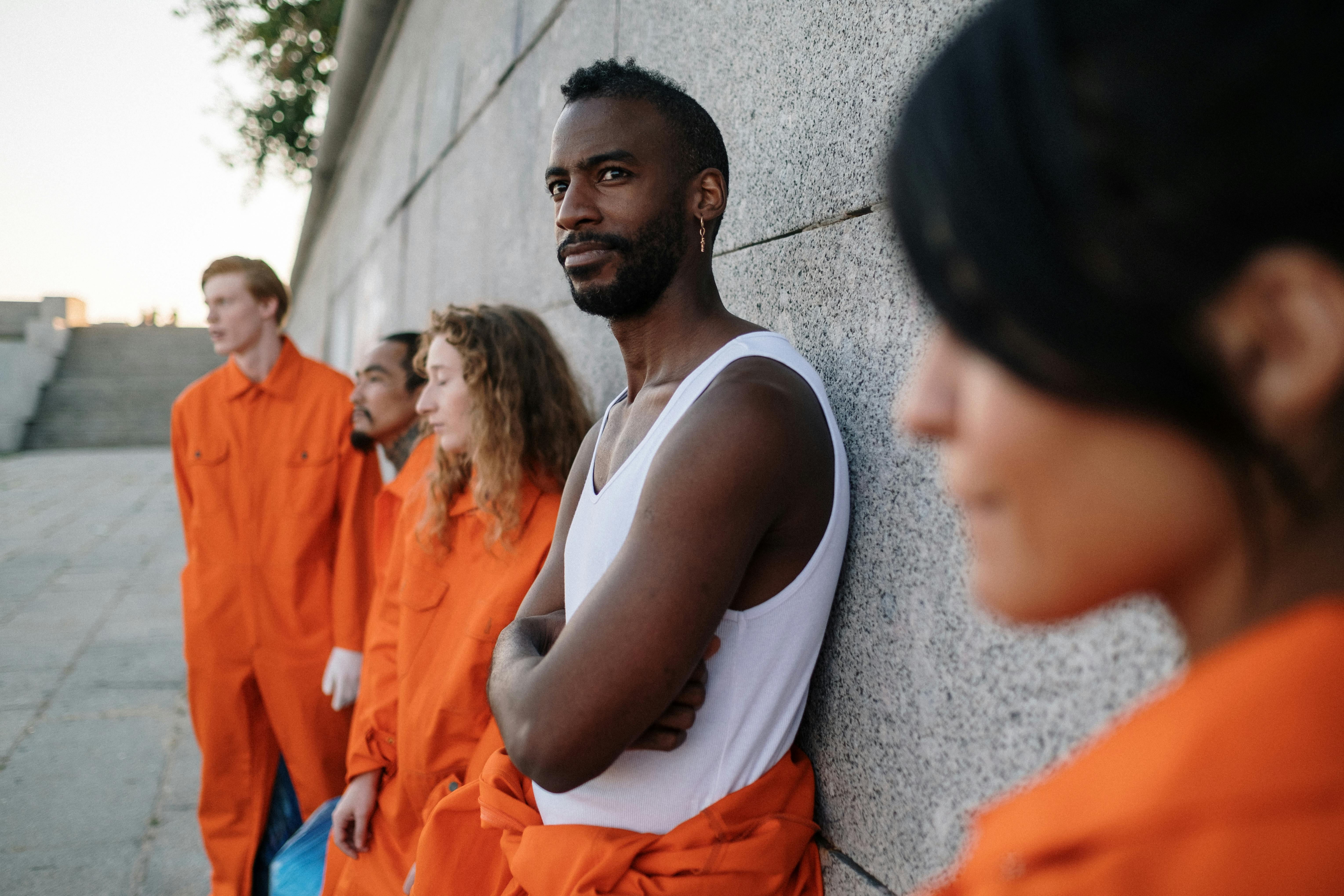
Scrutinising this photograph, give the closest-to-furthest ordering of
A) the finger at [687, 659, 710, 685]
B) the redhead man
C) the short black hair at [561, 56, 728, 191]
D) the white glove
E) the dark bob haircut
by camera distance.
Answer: the dark bob haircut → the finger at [687, 659, 710, 685] → the short black hair at [561, 56, 728, 191] → the white glove → the redhead man

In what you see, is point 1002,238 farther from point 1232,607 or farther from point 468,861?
point 468,861

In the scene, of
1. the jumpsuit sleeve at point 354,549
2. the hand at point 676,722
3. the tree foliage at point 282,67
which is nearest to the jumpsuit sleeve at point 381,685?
the jumpsuit sleeve at point 354,549

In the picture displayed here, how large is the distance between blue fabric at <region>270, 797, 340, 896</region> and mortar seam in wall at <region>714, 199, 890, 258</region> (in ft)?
7.22

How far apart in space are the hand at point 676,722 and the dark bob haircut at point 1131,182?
1035 mm

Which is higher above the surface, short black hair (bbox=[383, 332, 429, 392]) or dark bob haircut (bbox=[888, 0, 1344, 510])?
dark bob haircut (bbox=[888, 0, 1344, 510])

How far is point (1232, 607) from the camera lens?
1.88 feet

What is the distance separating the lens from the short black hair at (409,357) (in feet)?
12.9

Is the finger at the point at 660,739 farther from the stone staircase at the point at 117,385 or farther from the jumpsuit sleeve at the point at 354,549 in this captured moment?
the stone staircase at the point at 117,385

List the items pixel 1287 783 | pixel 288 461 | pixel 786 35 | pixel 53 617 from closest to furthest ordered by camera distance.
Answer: pixel 1287 783 < pixel 786 35 < pixel 288 461 < pixel 53 617

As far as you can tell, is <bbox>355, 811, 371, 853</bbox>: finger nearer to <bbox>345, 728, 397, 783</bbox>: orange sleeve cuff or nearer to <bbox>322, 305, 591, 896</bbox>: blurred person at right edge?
<bbox>322, 305, 591, 896</bbox>: blurred person at right edge

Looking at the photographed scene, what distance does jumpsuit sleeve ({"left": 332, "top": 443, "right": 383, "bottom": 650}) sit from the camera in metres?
3.75

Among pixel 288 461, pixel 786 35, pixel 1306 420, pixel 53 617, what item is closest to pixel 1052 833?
pixel 1306 420

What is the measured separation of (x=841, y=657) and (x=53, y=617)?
8215 mm

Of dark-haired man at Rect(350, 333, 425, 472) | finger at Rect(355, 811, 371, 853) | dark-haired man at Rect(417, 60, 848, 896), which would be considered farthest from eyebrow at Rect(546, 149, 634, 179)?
dark-haired man at Rect(350, 333, 425, 472)
